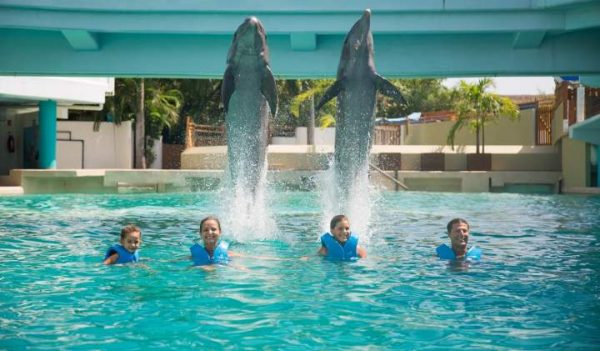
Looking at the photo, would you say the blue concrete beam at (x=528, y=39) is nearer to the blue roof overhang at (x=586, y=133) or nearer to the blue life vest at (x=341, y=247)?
the blue life vest at (x=341, y=247)

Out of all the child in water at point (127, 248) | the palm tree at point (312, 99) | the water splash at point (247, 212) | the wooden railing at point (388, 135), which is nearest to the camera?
the child in water at point (127, 248)

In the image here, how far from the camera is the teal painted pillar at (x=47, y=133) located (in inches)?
1172

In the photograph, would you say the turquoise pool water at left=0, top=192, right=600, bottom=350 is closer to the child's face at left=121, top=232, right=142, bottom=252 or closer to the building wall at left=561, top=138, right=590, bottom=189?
the child's face at left=121, top=232, right=142, bottom=252

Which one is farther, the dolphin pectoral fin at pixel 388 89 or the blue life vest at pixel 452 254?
the dolphin pectoral fin at pixel 388 89

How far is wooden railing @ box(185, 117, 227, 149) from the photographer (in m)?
35.6

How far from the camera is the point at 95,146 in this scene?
1414 inches

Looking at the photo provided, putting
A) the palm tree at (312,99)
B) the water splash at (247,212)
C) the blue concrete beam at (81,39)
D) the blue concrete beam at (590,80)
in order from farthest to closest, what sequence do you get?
the palm tree at (312,99) → the blue concrete beam at (590,80) → the blue concrete beam at (81,39) → the water splash at (247,212)

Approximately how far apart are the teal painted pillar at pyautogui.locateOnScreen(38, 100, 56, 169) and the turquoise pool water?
56.2ft

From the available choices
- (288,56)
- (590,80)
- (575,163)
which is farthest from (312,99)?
(288,56)

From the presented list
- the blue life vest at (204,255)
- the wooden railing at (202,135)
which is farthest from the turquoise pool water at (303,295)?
the wooden railing at (202,135)

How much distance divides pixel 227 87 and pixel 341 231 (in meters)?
3.28

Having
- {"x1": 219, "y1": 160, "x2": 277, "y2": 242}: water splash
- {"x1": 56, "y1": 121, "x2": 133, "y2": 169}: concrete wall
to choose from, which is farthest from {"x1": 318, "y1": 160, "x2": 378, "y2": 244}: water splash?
{"x1": 56, "y1": 121, "x2": 133, "y2": 169}: concrete wall

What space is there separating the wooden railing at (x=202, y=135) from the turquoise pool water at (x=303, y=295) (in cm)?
2242

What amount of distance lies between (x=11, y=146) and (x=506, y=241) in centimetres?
3068
